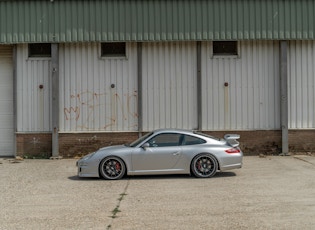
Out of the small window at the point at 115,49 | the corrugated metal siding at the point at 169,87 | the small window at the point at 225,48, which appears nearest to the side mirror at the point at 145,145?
the corrugated metal siding at the point at 169,87

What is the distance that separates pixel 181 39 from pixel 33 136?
6.25 m

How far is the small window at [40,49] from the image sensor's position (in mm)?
18109

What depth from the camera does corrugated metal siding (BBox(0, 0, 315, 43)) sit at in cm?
1745

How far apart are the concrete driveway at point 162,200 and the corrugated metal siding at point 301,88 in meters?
3.50

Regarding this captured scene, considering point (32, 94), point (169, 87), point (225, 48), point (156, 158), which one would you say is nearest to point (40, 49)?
point (32, 94)

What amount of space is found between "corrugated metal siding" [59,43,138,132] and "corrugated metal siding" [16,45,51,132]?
1.88 ft

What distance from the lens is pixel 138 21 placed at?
1747 centimetres

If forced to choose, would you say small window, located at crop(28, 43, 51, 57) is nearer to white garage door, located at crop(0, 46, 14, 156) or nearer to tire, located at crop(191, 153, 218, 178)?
white garage door, located at crop(0, 46, 14, 156)

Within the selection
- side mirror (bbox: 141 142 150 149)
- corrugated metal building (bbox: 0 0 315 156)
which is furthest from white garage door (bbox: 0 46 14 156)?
side mirror (bbox: 141 142 150 149)

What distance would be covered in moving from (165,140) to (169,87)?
202 inches

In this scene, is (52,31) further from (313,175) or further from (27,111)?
(313,175)

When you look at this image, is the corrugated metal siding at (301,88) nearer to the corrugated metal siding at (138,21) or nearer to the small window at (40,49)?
the corrugated metal siding at (138,21)

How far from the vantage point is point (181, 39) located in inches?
687

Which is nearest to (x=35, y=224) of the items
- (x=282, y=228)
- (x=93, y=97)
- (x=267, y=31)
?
(x=282, y=228)
